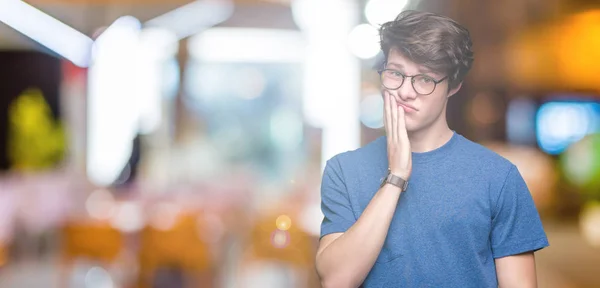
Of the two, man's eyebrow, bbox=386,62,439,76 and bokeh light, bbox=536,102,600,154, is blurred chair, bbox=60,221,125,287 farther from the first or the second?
bokeh light, bbox=536,102,600,154

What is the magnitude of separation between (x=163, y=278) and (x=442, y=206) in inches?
204

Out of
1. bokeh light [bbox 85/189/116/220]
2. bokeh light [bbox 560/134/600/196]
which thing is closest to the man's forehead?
bokeh light [bbox 85/189/116/220]

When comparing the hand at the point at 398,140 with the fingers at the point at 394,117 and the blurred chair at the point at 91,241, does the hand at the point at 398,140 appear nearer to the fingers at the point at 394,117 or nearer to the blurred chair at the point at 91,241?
the fingers at the point at 394,117

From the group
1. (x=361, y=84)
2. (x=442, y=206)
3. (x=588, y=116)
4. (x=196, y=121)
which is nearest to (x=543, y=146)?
(x=588, y=116)

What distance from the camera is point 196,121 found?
10414mm

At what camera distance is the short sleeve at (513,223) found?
3.85ft

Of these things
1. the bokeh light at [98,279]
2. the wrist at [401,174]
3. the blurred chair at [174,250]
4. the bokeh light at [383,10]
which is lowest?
the bokeh light at [98,279]

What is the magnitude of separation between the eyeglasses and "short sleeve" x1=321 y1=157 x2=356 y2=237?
0.16m

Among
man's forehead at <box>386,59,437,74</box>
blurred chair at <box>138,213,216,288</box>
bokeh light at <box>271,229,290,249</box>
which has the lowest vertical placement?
blurred chair at <box>138,213,216,288</box>

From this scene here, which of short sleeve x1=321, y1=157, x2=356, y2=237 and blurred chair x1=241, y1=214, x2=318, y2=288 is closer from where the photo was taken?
short sleeve x1=321, y1=157, x2=356, y2=237

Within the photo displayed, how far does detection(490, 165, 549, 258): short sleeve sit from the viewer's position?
3.85ft

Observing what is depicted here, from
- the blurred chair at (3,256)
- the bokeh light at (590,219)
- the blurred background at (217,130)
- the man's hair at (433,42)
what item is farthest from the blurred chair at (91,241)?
the bokeh light at (590,219)

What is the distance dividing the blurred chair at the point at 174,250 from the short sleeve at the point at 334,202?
4806 mm

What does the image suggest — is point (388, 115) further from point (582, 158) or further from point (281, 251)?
point (582, 158)
